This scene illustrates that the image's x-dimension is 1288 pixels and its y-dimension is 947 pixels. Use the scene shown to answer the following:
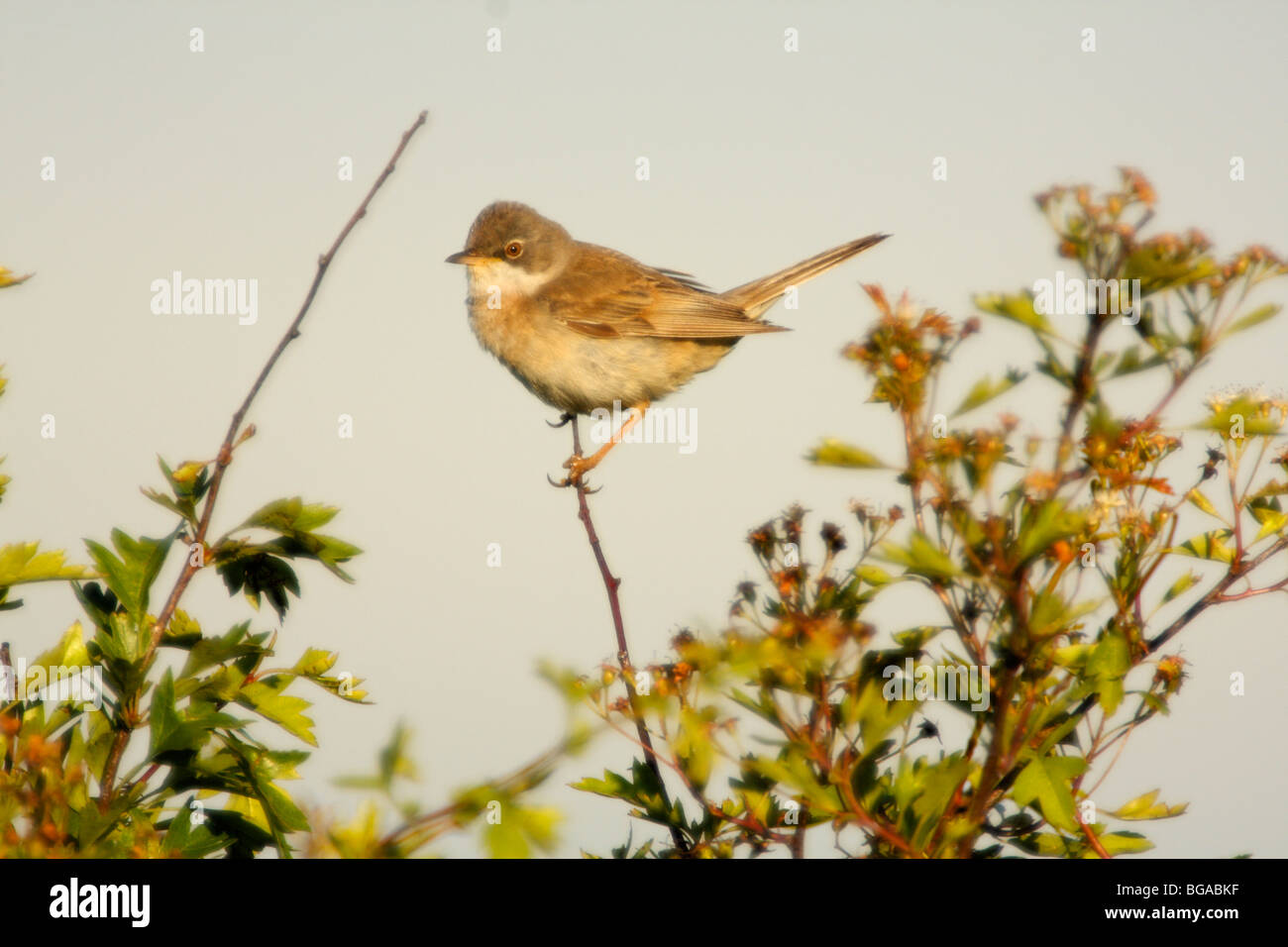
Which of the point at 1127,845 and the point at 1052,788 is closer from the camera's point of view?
the point at 1052,788

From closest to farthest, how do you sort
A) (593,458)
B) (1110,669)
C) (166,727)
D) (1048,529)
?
(1048,529) < (1110,669) < (166,727) < (593,458)

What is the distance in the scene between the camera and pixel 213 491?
8.82ft

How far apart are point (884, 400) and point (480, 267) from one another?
5022 millimetres

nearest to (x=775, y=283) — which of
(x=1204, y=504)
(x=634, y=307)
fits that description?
(x=634, y=307)

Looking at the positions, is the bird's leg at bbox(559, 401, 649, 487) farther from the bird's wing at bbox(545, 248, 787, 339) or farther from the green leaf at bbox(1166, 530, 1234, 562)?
the green leaf at bbox(1166, 530, 1234, 562)

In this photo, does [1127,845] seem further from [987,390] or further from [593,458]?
[593,458]

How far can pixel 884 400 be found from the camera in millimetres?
2318

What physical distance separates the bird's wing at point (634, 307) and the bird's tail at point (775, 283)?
131 millimetres

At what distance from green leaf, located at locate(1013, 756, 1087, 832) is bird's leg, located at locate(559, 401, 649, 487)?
365 centimetres

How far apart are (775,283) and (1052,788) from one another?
18.3 feet

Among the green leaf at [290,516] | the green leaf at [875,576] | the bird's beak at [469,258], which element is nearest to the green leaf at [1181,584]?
the green leaf at [875,576]

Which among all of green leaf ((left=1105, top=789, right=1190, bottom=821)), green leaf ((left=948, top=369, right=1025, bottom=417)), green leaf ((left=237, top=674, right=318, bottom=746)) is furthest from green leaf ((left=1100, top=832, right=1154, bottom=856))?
green leaf ((left=237, top=674, right=318, bottom=746))
